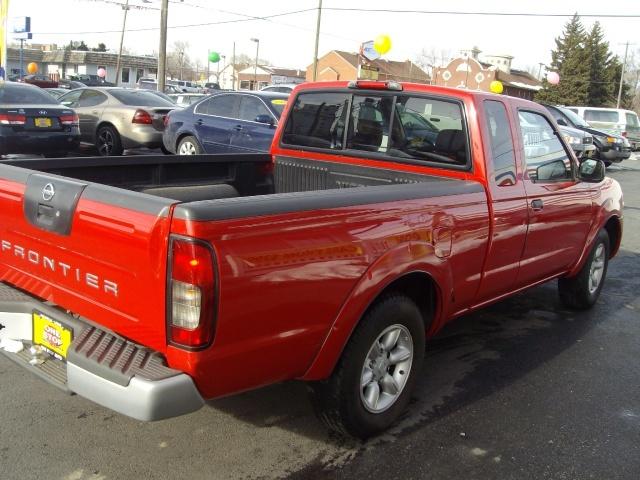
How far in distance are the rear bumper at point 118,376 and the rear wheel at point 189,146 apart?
843 centimetres

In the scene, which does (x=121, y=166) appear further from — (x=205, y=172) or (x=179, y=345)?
(x=179, y=345)

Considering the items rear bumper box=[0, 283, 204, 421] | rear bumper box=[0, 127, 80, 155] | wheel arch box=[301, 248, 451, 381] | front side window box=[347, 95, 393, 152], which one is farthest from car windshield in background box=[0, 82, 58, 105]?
wheel arch box=[301, 248, 451, 381]

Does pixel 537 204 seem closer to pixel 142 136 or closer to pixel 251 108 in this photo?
pixel 251 108

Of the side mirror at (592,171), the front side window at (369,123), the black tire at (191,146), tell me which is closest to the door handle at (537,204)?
the side mirror at (592,171)

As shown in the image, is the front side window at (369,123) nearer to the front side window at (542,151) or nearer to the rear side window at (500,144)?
the rear side window at (500,144)

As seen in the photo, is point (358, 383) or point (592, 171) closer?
point (358, 383)

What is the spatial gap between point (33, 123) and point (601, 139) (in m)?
15.9

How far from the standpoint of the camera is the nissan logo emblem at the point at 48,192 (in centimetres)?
279

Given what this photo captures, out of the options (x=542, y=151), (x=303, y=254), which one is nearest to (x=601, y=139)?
(x=542, y=151)

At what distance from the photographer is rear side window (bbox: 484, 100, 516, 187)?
396cm

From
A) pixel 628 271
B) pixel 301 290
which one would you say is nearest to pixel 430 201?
pixel 301 290

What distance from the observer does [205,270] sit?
229 centimetres

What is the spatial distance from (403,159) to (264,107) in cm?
613

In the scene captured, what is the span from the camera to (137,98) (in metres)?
13.3
